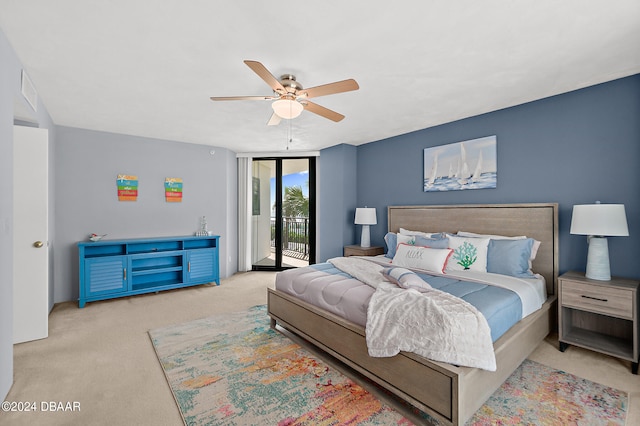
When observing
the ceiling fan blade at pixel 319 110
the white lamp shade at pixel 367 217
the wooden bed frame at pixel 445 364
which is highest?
the ceiling fan blade at pixel 319 110

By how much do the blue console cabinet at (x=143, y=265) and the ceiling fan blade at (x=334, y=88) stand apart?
11.5 ft

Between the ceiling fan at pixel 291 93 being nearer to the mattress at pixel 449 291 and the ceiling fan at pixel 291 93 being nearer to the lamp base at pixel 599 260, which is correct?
the mattress at pixel 449 291

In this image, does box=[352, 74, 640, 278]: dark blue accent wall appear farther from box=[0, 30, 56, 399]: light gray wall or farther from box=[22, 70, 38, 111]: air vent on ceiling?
box=[22, 70, 38, 111]: air vent on ceiling

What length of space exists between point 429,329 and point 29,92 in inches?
154

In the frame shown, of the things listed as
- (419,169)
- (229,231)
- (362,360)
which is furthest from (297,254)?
(362,360)

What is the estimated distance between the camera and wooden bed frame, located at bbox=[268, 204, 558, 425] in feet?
5.60

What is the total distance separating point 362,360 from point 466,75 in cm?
258

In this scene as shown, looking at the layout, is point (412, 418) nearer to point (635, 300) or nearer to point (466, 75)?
point (635, 300)

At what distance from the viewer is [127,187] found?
4.73 meters

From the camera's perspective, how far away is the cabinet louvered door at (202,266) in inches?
193

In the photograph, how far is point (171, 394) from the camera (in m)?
2.13

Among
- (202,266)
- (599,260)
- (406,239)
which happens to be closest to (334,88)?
→ (406,239)

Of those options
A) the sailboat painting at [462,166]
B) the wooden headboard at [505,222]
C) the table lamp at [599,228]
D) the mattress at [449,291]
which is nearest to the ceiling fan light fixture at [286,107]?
the mattress at [449,291]

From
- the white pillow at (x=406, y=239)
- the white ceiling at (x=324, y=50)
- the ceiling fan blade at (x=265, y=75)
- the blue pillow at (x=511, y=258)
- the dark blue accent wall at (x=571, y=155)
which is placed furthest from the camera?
the white pillow at (x=406, y=239)
